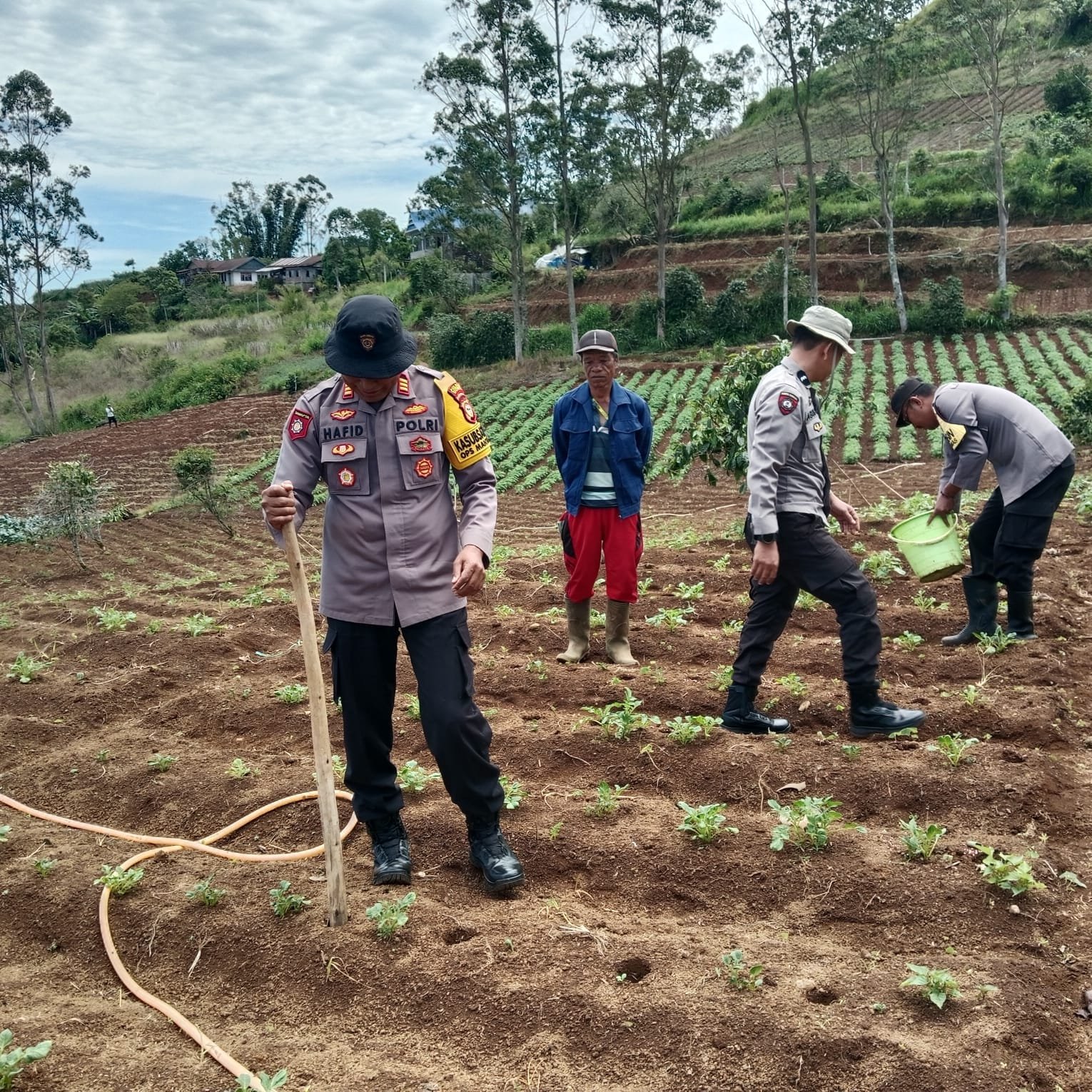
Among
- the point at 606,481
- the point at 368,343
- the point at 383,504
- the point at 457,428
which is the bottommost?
the point at 606,481

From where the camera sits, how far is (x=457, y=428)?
3180 mm

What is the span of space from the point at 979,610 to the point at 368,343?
3813mm

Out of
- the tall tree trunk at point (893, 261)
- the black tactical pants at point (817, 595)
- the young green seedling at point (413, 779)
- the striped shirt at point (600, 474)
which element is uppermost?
the tall tree trunk at point (893, 261)

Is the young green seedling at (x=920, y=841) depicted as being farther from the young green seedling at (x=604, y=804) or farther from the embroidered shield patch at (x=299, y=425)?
the embroidered shield patch at (x=299, y=425)

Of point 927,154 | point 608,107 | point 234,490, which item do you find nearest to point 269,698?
point 234,490

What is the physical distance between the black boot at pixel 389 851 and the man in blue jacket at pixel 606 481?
2241 millimetres

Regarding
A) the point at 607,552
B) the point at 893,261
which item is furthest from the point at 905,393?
the point at 893,261

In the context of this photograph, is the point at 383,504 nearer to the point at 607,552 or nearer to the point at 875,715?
the point at 875,715

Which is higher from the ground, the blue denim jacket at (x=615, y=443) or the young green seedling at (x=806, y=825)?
the blue denim jacket at (x=615, y=443)

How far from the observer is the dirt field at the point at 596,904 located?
2381mm

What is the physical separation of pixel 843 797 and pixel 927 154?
4474cm

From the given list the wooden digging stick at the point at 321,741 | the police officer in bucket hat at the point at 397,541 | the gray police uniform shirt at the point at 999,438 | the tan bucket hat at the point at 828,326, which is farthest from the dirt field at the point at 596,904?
the tan bucket hat at the point at 828,326

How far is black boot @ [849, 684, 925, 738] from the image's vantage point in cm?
400

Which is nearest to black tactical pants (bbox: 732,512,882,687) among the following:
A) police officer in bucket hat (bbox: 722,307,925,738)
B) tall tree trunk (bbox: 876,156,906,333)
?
police officer in bucket hat (bbox: 722,307,925,738)
